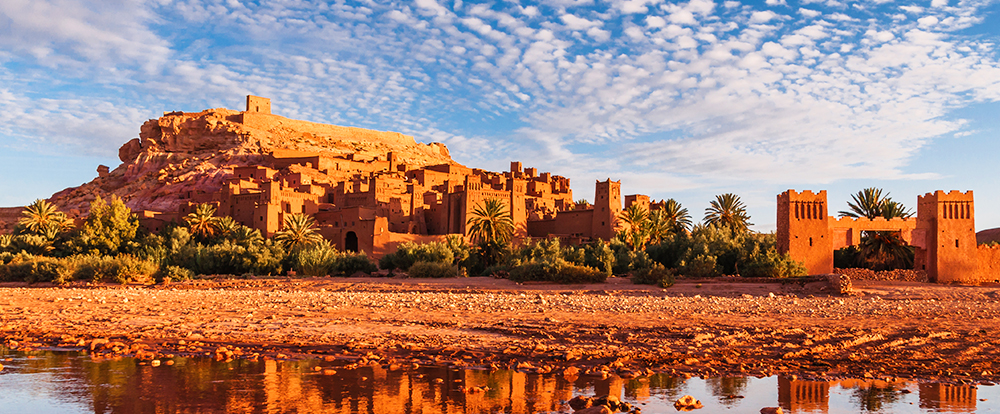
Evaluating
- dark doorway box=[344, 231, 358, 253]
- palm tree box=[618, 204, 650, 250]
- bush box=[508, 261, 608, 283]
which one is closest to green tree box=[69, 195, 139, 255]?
dark doorway box=[344, 231, 358, 253]

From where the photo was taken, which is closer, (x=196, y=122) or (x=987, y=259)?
(x=987, y=259)

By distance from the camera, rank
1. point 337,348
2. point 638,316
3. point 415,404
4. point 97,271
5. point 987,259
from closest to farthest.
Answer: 1. point 415,404
2. point 337,348
3. point 638,316
4. point 987,259
5. point 97,271

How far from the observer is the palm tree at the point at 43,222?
144 feet

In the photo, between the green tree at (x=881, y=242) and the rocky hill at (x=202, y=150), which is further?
the rocky hill at (x=202, y=150)

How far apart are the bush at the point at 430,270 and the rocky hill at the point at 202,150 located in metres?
35.8

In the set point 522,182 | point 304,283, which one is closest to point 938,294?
point 304,283

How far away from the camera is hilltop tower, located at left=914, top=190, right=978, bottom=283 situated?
25.0 metres

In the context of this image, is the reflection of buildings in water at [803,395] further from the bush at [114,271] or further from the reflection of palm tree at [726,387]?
the bush at [114,271]

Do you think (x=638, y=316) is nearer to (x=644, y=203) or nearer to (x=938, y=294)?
(x=938, y=294)

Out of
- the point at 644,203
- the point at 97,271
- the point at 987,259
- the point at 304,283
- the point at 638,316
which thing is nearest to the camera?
the point at 638,316

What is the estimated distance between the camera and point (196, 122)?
79062mm

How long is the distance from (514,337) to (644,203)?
37874mm

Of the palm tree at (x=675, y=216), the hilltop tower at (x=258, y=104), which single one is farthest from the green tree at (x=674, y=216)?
the hilltop tower at (x=258, y=104)

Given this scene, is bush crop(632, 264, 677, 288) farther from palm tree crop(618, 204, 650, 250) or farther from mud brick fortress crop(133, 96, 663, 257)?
mud brick fortress crop(133, 96, 663, 257)
